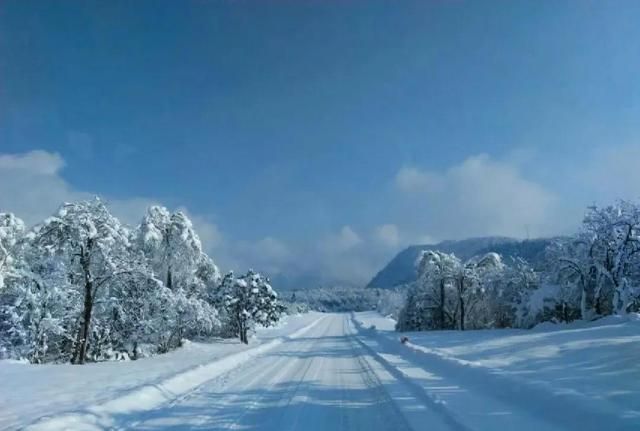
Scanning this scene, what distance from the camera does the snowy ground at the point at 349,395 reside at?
9.24 metres

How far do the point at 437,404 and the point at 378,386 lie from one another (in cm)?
375

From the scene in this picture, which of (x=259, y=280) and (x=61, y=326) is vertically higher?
(x=259, y=280)

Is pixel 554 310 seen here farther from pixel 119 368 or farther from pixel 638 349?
pixel 119 368

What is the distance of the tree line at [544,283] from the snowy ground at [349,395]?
1713cm

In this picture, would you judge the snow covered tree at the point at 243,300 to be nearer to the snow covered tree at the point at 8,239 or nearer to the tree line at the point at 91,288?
the tree line at the point at 91,288

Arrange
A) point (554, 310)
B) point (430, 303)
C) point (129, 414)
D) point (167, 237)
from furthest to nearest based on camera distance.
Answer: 1. point (430, 303)
2. point (554, 310)
3. point (167, 237)
4. point (129, 414)

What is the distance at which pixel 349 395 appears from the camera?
13.0 metres

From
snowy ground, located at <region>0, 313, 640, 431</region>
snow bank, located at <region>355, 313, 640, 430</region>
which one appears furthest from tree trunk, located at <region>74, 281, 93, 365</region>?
snow bank, located at <region>355, 313, 640, 430</region>

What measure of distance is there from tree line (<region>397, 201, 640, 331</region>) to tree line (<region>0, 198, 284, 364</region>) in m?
29.9

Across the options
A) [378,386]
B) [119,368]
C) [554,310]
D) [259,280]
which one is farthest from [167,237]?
[554,310]

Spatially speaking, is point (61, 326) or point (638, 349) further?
point (61, 326)

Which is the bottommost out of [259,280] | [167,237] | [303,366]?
[303,366]

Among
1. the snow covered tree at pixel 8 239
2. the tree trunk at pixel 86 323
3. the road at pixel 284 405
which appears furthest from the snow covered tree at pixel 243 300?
the road at pixel 284 405

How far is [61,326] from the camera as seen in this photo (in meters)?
28.4
